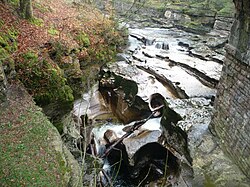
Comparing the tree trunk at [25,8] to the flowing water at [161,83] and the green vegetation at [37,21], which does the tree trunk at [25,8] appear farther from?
the flowing water at [161,83]

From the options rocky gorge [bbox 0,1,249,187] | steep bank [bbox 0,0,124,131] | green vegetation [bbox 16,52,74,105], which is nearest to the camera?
rocky gorge [bbox 0,1,249,187]

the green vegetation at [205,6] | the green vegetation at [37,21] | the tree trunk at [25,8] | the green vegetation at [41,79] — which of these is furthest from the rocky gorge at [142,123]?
the green vegetation at [205,6]

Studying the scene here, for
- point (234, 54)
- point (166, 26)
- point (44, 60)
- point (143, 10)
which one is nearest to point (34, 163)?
point (44, 60)

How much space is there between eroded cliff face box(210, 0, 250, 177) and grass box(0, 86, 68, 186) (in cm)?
455

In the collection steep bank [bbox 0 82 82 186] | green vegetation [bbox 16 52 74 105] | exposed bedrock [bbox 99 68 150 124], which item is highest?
green vegetation [bbox 16 52 74 105]

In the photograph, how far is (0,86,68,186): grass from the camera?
17.2ft

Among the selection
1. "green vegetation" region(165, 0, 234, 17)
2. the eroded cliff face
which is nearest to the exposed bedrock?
the eroded cliff face

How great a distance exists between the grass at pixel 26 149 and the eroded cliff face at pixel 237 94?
4.55m

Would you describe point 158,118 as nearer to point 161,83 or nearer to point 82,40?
point 161,83

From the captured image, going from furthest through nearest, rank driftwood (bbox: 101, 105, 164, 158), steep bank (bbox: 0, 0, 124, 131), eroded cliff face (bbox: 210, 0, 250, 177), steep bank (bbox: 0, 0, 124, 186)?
driftwood (bbox: 101, 105, 164, 158), steep bank (bbox: 0, 0, 124, 131), eroded cliff face (bbox: 210, 0, 250, 177), steep bank (bbox: 0, 0, 124, 186)

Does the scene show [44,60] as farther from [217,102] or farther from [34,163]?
[217,102]

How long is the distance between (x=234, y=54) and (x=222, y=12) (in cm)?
2726

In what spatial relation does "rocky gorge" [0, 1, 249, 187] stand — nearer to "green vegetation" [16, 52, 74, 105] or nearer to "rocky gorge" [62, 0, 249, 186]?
"rocky gorge" [62, 0, 249, 186]

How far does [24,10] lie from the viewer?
36.9 ft
